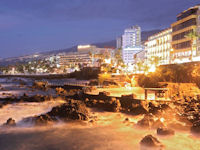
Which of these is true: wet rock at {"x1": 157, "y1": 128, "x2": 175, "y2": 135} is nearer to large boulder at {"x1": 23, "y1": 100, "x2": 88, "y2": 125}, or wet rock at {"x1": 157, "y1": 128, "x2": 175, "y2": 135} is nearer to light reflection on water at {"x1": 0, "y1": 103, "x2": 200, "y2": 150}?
light reflection on water at {"x1": 0, "y1": 103, "x2": 200, "y2": 150}

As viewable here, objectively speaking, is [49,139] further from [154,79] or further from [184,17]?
[184,17]

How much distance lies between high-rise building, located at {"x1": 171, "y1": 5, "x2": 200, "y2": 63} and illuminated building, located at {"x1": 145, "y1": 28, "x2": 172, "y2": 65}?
28.7 ft

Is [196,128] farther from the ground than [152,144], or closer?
farther from the ground

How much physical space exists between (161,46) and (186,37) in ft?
80.0

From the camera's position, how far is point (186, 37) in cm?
6606

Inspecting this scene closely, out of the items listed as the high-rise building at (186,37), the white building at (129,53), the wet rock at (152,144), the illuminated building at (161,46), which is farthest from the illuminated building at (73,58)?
the wet rock at (152,144)

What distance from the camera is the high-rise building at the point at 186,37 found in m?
62.6

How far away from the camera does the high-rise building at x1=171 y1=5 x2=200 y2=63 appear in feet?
205

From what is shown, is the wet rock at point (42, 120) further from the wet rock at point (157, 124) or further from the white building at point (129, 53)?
the white building at point (129, 53)

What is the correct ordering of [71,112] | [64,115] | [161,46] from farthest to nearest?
[161,46] < [64,115] < [71,112]

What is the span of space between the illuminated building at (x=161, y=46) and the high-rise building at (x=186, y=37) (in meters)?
8.76

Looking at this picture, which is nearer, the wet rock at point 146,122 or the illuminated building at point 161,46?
the wet rock at point 146,122

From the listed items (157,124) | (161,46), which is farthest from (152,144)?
(161,46)

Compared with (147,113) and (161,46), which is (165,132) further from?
(161,46)
